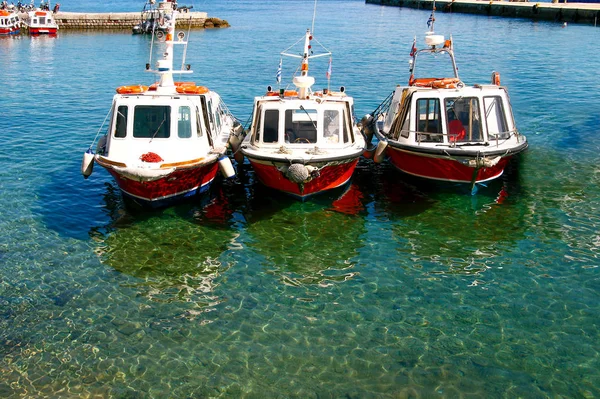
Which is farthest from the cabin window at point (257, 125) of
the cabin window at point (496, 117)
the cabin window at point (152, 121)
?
the cabin window at point (496, 117)

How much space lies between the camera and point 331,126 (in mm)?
19500

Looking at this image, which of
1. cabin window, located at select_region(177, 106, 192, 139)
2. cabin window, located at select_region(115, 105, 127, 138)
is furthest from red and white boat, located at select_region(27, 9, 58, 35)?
cabin window, located at select_region(177, 106, 192, 139)

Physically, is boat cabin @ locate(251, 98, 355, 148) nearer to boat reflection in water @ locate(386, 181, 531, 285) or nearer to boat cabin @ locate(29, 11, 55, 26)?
boat reflection in water @ locate(386, 181, 531, 285)

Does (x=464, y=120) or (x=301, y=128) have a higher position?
(x=464, y=120)

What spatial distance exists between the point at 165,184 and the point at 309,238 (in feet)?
14.8

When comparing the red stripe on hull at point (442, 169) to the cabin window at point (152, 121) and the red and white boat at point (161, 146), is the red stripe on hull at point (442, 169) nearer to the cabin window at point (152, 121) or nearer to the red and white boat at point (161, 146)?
the red and white boat at point (161, 146)

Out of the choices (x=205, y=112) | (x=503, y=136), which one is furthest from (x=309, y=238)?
(x=503, y=136)

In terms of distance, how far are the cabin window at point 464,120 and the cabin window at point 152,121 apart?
9.09 m

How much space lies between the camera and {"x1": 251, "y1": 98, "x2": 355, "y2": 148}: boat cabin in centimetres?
1916

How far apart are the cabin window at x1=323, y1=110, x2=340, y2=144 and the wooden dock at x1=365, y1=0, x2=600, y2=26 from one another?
64891 mm

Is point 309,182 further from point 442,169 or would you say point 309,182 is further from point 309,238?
point 442,169

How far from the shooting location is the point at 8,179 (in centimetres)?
2122

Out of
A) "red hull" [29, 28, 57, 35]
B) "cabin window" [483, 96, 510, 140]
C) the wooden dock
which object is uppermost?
the wooden dock

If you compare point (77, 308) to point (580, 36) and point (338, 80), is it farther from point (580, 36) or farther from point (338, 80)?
point (580, 36)
